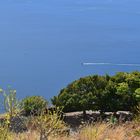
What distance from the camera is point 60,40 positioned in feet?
198

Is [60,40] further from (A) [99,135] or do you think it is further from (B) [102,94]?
(A) [99,135]

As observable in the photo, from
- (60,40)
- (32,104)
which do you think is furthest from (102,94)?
(60,40)

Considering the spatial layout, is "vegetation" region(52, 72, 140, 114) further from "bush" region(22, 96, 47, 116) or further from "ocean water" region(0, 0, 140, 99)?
"ocean water" region(0, 0, 140, 99)

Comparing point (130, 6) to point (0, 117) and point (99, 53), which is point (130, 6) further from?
point (0, 117)

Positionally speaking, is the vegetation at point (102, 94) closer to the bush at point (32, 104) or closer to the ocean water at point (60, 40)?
the bush at point (32, 104)

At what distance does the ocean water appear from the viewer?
115 ft

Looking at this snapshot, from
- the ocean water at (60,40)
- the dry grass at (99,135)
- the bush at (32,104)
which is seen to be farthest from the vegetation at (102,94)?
the ocean water at (60,40)

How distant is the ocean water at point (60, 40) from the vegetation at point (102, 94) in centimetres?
1090

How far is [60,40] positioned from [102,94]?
165ft

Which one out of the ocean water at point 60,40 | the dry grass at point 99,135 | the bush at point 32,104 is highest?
the ocean water at point 60,40

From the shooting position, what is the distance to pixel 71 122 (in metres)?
10.2

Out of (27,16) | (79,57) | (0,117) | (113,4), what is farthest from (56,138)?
(113,4)

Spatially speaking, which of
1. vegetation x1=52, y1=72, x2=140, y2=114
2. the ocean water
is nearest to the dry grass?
vegetation x1=52, y1=72, x2=140, y2=114

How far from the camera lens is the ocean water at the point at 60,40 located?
3503 cm
